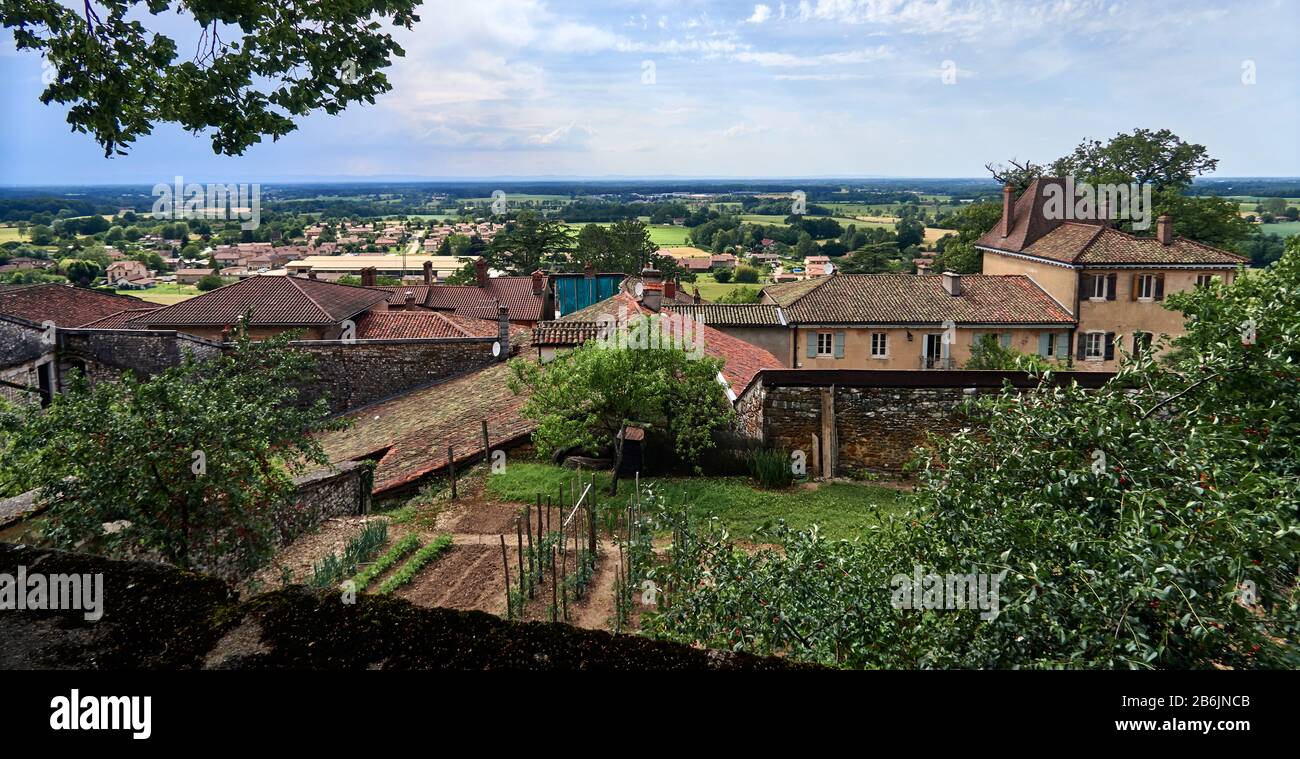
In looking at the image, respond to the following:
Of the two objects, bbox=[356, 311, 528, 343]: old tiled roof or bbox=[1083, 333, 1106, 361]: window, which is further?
bbox=[1083, 333, 1106, 361]: window

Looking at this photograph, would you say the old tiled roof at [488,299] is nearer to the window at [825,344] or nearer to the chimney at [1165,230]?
the window at [825,344]

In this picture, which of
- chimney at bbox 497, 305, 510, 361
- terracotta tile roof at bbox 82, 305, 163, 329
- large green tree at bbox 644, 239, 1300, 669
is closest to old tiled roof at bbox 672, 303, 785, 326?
chimney at bbox 497, 305, 510, 361

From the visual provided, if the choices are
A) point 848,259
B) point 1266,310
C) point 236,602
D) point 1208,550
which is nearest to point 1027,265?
point 848,259

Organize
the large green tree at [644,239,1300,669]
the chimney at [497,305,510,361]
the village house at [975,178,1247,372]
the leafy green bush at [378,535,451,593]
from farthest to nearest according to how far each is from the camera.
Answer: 1. the village house at [975,178,1247,372]
2. the chimney at [497,305,510,361]
3. the leafy green bush at [378,535,451,593]
4. the large green tree at [644,239,1300,669]

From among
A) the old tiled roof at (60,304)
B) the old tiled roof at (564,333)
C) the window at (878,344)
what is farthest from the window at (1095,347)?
the old tiled roof at (60,304)

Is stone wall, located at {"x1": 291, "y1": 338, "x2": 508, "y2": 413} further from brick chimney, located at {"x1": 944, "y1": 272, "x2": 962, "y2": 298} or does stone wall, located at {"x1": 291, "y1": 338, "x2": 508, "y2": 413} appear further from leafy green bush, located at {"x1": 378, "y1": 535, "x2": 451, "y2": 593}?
brick chimney, located at {"x1": 944, "y1": 272, "x2": 962, "y2": 298}
